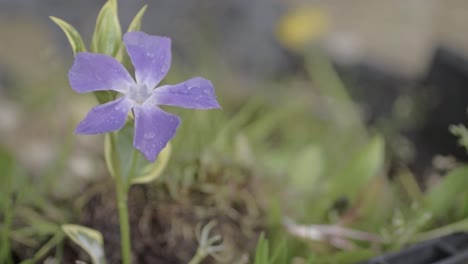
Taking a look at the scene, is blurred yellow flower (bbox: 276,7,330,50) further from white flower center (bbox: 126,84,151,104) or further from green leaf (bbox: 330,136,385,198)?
white flower center (bbox: 126,84,151,104)

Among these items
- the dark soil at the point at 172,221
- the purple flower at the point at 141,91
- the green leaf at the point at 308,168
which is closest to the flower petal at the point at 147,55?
the purple flower at the point at 141,91

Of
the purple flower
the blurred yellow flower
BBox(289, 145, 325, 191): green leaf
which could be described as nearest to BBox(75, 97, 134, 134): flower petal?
the purple flower

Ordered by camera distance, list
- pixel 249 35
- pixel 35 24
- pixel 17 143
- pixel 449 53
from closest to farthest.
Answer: pixel 449 53 < pixel 17 143 < pixel 35 24 < pixel 249 35

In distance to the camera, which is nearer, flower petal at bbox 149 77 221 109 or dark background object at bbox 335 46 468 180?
flower petal at bbox 149 77 221 109

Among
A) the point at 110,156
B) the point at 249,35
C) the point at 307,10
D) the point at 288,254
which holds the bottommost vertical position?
the point at 249,35

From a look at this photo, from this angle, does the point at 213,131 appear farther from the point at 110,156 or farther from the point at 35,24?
the point at 35,24

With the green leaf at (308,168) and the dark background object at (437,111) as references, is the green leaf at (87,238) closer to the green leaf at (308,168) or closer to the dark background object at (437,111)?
the green leaf at (308,168)

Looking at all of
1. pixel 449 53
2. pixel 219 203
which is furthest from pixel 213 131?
pixel 449 53
